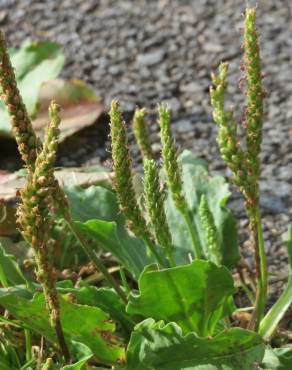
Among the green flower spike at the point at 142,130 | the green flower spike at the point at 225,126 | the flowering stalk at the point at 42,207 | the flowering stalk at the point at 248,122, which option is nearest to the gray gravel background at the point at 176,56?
the green flower spike at the point at 142,130

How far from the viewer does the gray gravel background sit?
136 inches

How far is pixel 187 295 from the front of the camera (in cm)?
221

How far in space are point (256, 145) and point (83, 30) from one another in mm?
2353

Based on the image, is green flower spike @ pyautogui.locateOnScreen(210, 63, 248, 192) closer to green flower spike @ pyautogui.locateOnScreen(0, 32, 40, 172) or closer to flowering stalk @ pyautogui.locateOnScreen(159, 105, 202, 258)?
flowering stalk @ pyautogui.locateOnScreen(159, 105, 202, 258)

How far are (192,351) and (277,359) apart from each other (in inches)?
9.2

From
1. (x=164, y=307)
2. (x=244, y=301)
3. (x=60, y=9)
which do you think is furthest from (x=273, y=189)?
(x=60, y=9)

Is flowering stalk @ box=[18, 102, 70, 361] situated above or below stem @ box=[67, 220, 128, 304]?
above

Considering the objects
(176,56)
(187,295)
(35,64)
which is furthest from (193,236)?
(176,56)

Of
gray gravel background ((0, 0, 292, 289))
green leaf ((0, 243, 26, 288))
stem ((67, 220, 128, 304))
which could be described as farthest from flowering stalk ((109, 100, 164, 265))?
gray gravel background ((0, 0, 292, 289))

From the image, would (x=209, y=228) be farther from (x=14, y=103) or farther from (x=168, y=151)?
(x=14, y=103)

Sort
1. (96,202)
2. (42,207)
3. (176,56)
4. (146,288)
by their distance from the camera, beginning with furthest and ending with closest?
(176,56) → (96,202) → (146,288) → (42,207)

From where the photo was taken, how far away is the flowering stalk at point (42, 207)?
1625 mm

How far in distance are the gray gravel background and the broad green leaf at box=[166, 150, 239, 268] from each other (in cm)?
39

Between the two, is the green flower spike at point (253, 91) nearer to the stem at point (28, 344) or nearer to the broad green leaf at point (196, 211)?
the broad green leaf at point (196, 211)
